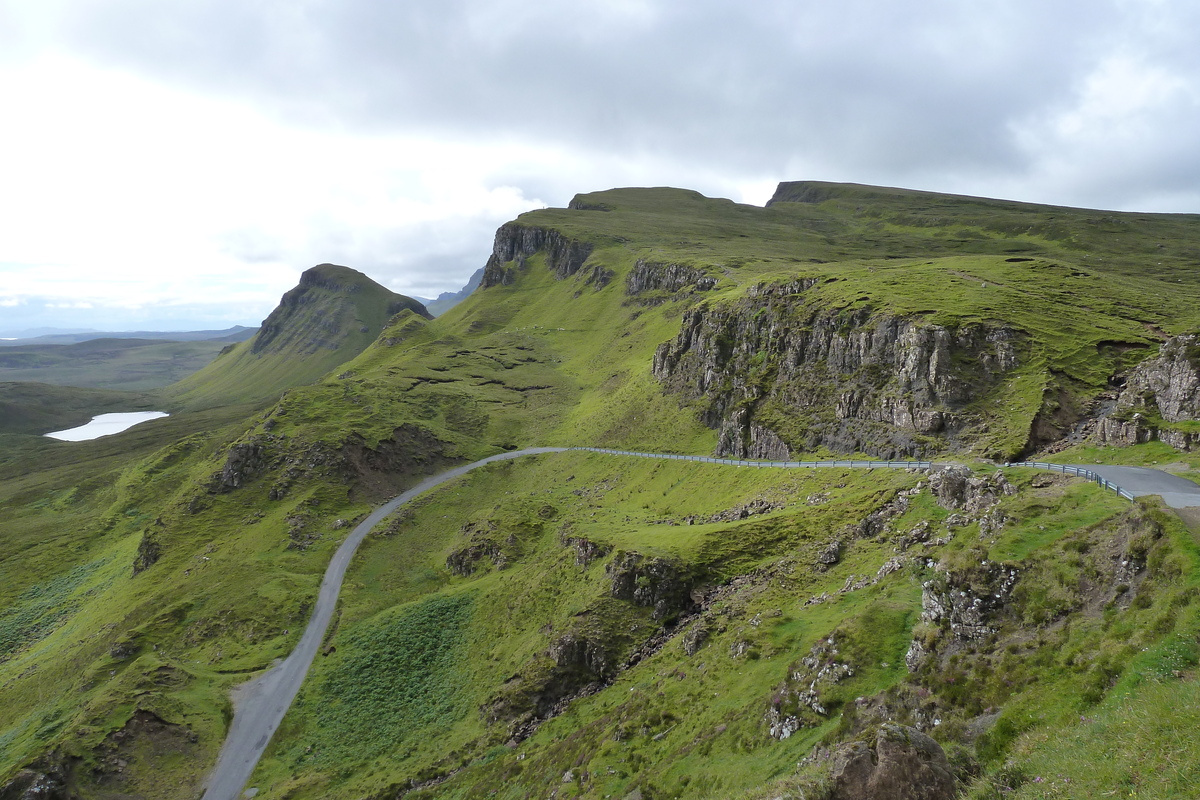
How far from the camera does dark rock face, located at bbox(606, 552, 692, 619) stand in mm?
45562

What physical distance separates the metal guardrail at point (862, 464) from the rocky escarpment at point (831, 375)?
3528 millimetres

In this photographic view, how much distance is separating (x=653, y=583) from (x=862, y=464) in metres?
22.6

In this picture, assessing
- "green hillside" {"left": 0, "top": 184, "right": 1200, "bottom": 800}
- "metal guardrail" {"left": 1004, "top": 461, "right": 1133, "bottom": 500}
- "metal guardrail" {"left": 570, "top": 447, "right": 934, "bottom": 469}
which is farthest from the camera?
"metal guardrail" {"left": 570, "top": 447, "right": 934, "bottom": 469}

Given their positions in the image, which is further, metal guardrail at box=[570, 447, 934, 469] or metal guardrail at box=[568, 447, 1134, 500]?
metal guardrail at box=[570, 447, 934, 469]

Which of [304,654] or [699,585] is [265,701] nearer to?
[304,654]

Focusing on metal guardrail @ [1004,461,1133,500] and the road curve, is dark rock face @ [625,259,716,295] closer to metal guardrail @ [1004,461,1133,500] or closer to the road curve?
the road curve

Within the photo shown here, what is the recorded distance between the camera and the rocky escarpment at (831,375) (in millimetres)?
57094

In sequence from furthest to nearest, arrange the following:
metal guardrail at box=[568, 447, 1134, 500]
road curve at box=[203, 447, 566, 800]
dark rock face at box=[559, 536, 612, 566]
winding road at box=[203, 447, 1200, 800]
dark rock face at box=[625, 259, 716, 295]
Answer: dark rock face at box=[625, 259, 716, 295]
dark rock face at box=[559, 536, 612, 566]
road curve at box=[203, 447, 566, 800]
metal guardrail at box=[568, 447, 1134, 500]
winding road at box=[203, 447, 1200, 800]

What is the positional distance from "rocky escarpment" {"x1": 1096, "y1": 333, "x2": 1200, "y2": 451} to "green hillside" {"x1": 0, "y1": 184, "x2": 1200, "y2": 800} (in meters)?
2.41

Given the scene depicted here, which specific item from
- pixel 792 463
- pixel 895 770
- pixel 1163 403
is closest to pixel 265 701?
pixel 792 463

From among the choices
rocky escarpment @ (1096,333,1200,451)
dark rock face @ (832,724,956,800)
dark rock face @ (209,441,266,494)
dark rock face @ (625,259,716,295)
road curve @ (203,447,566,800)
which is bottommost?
road curve @ (203,447,566,800)

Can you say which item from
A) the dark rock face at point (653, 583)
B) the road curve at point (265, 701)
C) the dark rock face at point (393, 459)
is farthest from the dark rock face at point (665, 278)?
the dark rock face at point (653, 583)

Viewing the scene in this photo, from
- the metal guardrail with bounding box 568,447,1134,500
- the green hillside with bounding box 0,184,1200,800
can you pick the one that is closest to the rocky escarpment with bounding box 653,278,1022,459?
the green hillside with bounding box 0,184,1200,800

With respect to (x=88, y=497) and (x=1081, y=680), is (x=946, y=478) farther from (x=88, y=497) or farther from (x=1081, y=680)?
(x=88, y=497)
